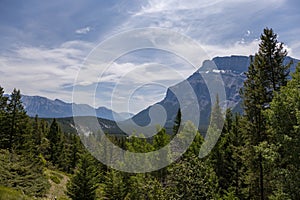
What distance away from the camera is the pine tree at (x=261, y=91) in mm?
22484

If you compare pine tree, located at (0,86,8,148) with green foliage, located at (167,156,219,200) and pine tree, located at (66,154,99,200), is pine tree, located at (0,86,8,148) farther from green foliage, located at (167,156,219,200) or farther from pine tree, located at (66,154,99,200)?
green foliage, located at (167,156,219,200)

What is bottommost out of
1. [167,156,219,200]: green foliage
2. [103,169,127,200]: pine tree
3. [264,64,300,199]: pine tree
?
[103,169,127,200]: pine tree

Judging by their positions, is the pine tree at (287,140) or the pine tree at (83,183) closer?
the pine tree at (287,140)

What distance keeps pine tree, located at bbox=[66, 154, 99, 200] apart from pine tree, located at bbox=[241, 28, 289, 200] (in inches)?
785

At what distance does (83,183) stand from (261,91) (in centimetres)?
2343

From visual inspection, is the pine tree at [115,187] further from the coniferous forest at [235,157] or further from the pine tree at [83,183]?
the pine tree at [83,183]

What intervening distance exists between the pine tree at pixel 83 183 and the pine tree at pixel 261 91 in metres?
19.9

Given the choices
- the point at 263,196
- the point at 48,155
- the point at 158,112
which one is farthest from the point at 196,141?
the point at 48,155

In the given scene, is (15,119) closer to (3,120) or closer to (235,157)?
(3,120)

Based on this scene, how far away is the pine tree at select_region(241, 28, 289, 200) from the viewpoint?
73.8 feet

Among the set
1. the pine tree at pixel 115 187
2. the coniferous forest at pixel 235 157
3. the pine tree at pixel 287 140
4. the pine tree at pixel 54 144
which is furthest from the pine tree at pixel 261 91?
the pine tree at pixel 54 144

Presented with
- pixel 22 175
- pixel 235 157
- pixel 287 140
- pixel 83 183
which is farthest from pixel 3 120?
pixel 287 140

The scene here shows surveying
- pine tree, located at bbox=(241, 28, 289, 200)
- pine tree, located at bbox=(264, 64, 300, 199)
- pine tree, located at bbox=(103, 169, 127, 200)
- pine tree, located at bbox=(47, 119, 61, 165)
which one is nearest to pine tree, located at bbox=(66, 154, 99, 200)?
pine tree, located at bbox=(103, 169, 127, 200)

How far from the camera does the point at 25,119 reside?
139ft
